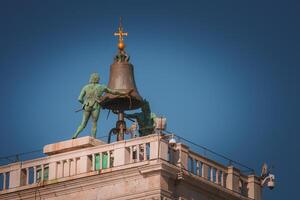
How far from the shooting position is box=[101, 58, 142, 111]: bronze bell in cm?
8569

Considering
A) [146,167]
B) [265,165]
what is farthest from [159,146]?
[265,165]

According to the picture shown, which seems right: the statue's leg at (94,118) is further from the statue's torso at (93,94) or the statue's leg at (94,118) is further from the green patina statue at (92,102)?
the statue's torso at (93,94)

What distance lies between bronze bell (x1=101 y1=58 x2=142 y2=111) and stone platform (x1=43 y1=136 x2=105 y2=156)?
2.10 meters

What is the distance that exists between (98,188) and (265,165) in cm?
760

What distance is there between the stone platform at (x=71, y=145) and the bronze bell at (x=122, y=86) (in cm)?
210

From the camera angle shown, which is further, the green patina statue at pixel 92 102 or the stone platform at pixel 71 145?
the green patina statue at pixel 92 102

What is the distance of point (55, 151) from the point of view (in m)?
84.7

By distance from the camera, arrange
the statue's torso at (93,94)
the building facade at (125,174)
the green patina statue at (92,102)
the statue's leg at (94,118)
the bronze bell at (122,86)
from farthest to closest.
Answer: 1. the bronze bell at (122,86)
2. the statue's torso at (93,94)
3. the green patina statue at (92,102)
4. the statue's leg at (94,118)
5. the building facade at (125,174)

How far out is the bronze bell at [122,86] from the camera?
85688mm

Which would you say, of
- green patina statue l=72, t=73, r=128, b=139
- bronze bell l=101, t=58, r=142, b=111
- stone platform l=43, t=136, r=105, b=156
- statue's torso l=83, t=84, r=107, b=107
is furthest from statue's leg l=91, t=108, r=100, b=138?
stone platform l=43, t=136, r=105, b=156

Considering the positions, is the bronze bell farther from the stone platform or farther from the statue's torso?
the stone platform

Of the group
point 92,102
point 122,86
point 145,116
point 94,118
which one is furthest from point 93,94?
point 145,116

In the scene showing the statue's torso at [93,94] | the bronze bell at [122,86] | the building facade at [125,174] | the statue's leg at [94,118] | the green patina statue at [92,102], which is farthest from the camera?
the bronze bell at [122,86]

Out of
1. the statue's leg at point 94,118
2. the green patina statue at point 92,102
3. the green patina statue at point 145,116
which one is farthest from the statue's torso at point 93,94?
the green patina statue at point 145,116
